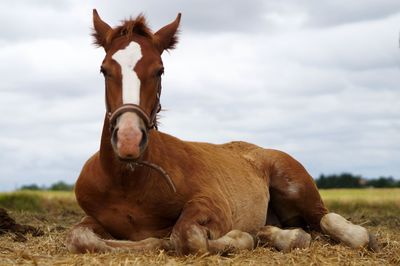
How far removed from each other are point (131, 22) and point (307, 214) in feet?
12.9

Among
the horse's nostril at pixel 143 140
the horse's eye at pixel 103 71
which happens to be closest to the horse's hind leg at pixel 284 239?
the horse's nostril at pixel 143 140

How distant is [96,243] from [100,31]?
220cm

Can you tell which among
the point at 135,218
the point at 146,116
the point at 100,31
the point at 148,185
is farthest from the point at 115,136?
the point at 100,31

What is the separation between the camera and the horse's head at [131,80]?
18.8 ft

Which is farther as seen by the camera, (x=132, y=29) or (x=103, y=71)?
(x=132, y=29)

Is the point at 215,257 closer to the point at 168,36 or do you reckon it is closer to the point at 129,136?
the point at 129,136

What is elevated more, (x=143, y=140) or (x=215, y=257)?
(x=143, y=140)

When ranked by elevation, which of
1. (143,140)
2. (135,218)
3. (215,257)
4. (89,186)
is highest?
(143,140)

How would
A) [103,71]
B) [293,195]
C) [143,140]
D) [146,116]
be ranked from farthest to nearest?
[293,195], [103,71], [146,116], [143,140]

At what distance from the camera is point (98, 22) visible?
7047mm

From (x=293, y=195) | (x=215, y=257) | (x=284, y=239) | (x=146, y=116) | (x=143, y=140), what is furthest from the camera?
(x=293, y=195)

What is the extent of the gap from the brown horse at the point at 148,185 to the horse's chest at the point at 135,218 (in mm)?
10

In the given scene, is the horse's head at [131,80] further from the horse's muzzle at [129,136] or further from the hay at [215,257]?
the hay at [215,257]

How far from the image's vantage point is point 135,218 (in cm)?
678
